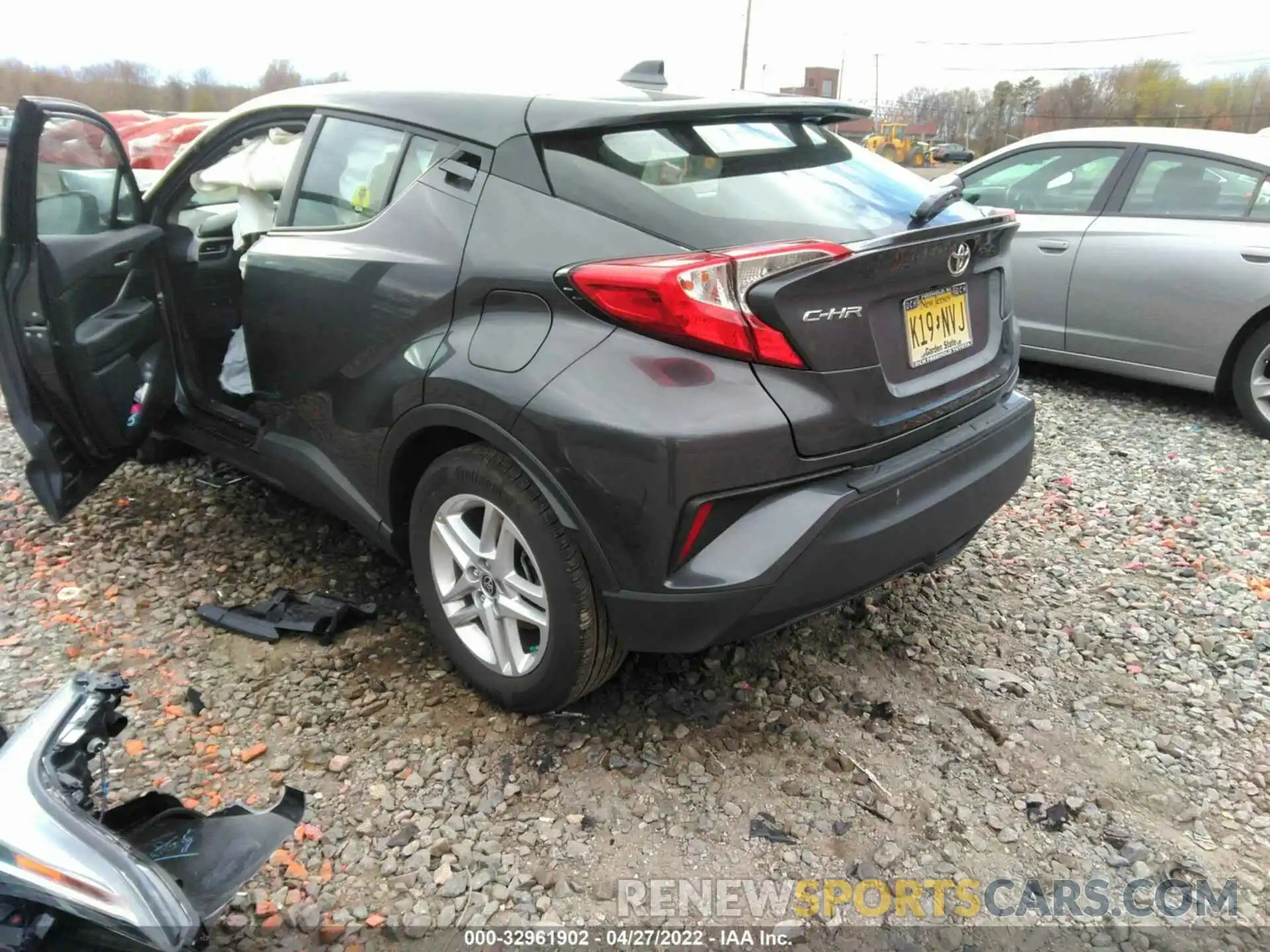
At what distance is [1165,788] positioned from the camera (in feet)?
7.88

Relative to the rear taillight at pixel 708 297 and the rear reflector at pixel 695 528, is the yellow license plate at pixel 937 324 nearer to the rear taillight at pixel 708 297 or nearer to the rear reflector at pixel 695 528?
the rear taillight at pixel 708 297

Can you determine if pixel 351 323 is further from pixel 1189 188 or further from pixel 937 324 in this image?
pixel 1189 188

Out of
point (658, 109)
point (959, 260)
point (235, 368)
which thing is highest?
point (658, 109)

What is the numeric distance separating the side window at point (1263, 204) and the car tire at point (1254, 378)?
1.86 feet

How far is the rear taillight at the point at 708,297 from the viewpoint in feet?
6.55

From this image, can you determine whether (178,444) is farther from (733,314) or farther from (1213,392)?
(1213,392)

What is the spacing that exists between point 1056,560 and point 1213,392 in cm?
232

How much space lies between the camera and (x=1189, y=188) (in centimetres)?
510

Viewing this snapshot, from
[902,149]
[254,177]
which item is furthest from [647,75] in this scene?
[902,149]

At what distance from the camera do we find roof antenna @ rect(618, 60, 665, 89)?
275 centimetres

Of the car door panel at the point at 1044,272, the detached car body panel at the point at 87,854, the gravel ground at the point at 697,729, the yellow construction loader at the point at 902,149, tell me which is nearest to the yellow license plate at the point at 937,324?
the gravel ground at the point at 697,729

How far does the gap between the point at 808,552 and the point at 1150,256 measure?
413 cm

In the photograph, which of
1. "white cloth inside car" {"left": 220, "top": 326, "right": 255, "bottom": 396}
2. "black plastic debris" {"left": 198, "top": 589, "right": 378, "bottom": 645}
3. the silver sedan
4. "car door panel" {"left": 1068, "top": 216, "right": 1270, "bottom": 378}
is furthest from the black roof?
"car door panel" {"left": 1068, "top": 216, "right": 1270, "bottom": 378}

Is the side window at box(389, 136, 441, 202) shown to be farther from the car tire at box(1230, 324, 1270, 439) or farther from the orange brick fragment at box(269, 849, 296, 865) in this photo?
the car tire at box(1230, 324, 1270, 439)
